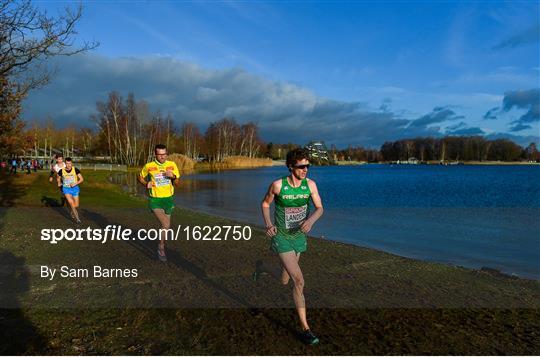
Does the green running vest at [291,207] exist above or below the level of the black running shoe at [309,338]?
above

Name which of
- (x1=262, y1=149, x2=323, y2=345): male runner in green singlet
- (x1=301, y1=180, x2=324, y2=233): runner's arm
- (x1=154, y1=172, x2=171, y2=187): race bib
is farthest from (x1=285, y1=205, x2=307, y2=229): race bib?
(x1=154, y1=172, x2=171, y2=187): race bib

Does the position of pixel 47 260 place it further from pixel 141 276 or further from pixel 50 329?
pixel 50 329

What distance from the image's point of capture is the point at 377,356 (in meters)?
4.62

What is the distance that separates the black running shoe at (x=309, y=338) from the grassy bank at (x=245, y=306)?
7cm

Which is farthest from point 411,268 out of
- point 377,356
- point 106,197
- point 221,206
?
point 106,197

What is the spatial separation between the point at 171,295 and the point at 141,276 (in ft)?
4.69

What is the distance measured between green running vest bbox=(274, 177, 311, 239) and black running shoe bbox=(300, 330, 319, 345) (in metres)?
1.09

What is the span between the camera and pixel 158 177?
29.3ft

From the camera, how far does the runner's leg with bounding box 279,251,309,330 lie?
505 centimetres

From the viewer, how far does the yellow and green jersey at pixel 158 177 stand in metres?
8.94

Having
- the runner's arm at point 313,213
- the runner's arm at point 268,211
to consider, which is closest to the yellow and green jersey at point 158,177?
the runner's arm at point 268,211

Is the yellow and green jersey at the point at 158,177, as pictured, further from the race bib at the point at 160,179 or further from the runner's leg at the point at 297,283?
the runner's leg at the point at 297,283

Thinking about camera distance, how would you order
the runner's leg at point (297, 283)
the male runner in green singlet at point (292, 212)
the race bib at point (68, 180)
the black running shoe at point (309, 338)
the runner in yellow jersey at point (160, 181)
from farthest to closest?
the race bib at point (68, 180) < the runner in yellow jersey at point (160, 181) < the male runner in green singlet at point (292, 212) < the runner's leg at point (297, 283) < the black running shoe at point (309, 338)

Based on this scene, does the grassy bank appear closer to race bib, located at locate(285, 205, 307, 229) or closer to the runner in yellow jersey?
the runner in yellow jersey
